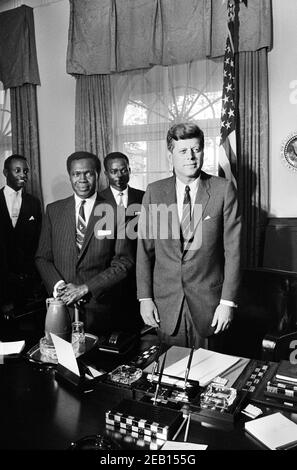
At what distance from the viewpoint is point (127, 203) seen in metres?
3.78

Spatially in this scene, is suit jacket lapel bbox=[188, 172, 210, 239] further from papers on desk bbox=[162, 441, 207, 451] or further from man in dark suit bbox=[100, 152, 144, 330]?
papers on desk bbox=[162, 441, 207, 451]

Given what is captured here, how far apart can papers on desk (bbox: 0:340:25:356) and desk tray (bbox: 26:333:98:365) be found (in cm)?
6

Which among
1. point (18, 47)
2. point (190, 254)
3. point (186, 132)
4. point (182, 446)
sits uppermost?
point (18, 47)

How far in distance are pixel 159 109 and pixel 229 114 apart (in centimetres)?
105

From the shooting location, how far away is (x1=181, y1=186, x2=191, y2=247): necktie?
7.48 feet

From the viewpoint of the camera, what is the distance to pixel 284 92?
14.8 feet

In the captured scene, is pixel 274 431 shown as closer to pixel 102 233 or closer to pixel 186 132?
pixel 186 132

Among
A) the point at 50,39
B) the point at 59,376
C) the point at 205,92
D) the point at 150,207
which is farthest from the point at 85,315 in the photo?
the point at 50,39

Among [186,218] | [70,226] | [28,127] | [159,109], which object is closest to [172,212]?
[186,218]

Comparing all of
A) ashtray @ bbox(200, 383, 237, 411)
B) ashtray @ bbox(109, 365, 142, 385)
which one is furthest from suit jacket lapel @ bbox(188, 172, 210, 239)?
ashtray @ bbox(200, 383, 237, 411)

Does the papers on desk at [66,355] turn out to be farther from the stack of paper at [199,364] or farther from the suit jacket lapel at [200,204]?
the suit jacket lapel at [200,204]

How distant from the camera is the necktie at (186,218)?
2.28 metres

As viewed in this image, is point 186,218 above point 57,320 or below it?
above
